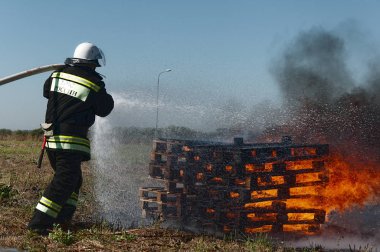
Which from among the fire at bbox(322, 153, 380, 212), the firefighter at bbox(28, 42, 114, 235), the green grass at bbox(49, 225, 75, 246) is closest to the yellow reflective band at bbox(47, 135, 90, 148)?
the firefighter at bbox(28, 42, 114, 235)

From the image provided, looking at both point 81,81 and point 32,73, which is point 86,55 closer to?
point 81,81

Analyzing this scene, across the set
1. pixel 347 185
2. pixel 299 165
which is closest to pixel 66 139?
pixel 299 165

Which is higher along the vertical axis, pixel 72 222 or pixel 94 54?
pixel 94 54

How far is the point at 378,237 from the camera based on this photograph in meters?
7.84

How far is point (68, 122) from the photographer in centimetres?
614

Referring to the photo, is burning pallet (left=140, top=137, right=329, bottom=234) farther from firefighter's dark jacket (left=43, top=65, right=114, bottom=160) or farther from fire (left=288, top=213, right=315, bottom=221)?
firefighter's dark jacket (left=43, top=65, right=114, bottom=160)

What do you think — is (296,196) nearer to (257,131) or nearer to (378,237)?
(378,237)

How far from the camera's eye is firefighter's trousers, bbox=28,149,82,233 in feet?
19.3

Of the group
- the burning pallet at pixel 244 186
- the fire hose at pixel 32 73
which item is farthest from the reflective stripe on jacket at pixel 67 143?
the burning pallet at pixel 244 186

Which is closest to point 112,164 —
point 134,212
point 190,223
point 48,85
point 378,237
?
point 134,212

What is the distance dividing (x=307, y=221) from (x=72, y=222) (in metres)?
3.58

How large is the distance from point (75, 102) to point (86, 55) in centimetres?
72

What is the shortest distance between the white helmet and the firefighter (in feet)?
0.16

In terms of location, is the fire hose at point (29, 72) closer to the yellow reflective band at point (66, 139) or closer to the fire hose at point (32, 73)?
the fire hose at point (32, 73)
